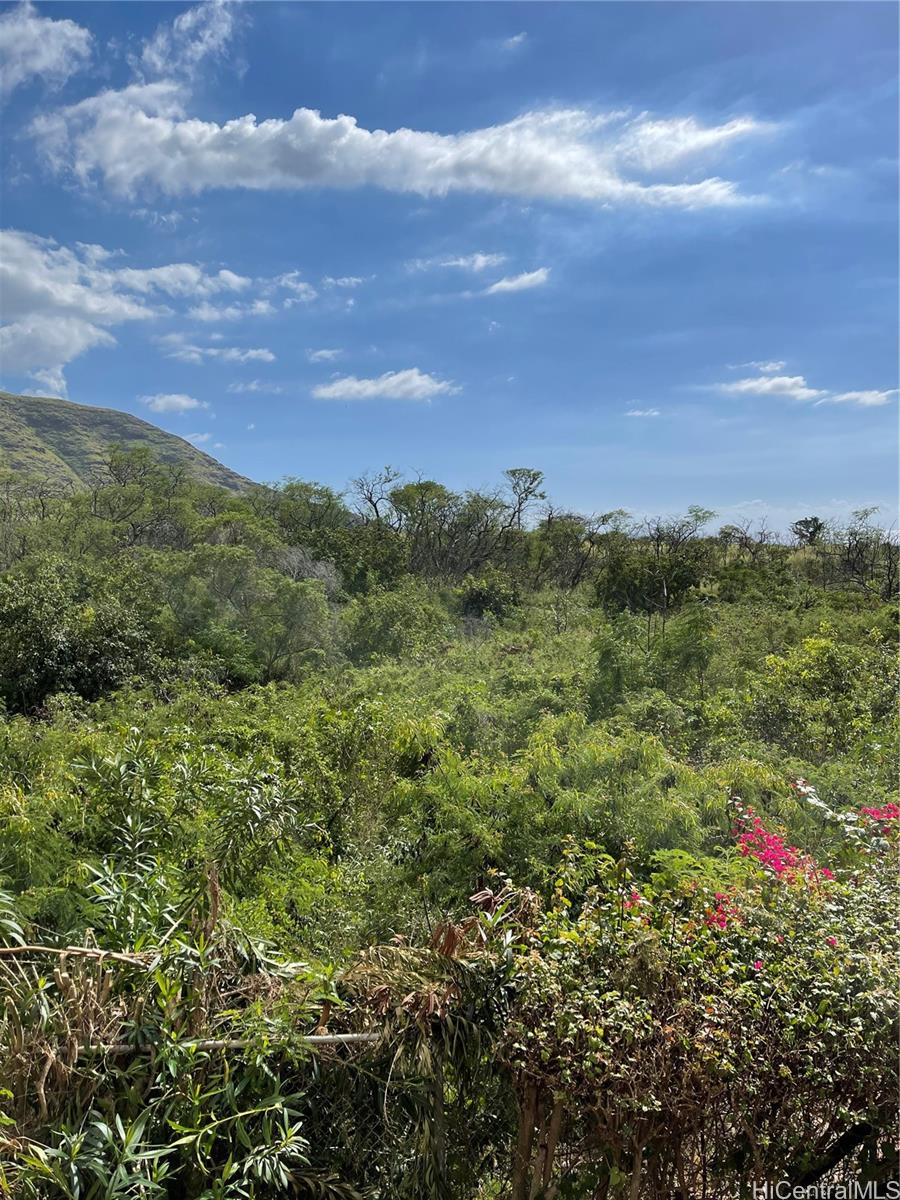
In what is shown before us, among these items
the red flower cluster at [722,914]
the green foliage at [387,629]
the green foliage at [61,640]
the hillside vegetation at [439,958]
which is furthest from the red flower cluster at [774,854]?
the green foliage at [61,640]

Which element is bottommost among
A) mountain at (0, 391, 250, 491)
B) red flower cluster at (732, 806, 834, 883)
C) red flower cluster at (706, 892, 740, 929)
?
red flower cluster at (732, 806, 834, 883)

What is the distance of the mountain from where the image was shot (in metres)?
70.6

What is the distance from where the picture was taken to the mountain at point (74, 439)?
70.6m

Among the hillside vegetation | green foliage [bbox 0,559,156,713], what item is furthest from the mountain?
the hillside vegetation

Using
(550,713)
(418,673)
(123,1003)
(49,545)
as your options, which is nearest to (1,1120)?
(123,1003)

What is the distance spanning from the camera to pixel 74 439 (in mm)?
88062

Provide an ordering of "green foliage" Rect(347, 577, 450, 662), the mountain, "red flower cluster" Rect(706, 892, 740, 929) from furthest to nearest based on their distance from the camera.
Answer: the mountain < "green foliage" Rect(347, 577, 450, 662) < "red flower cluster" Rect(706, 892, 740, 929)

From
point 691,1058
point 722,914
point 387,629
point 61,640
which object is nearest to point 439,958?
point 691,1058

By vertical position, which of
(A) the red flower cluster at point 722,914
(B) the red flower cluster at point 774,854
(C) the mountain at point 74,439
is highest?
Result: (C) the mountain at point 74,439

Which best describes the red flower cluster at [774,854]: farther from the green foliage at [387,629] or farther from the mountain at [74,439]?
the mountain at [74,439]

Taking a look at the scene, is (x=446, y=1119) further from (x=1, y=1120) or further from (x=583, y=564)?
(x=583, y=564)

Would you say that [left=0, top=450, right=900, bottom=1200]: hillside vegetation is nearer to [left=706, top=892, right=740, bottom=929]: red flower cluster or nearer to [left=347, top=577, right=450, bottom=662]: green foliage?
[left=706, top=892, right=740, bottom=929]: red flower cluster

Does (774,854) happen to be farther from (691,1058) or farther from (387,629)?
(387,629)

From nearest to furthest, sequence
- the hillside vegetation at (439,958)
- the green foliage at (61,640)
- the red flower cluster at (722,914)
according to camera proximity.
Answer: the hillside vegetation at (439,958)
the red flower cluster at (722,914)
the green foliage at (61,640)
